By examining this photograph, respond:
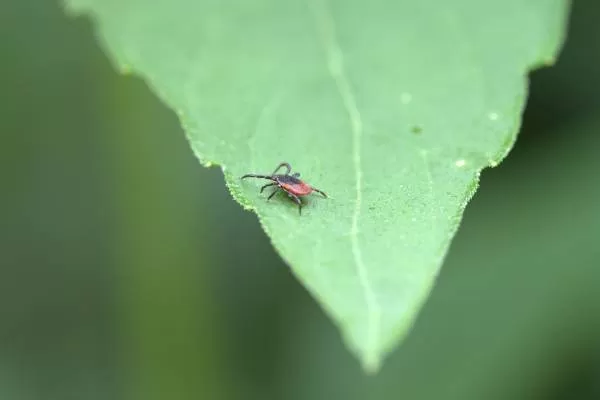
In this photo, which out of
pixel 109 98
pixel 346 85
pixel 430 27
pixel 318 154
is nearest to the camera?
pixel 318 154

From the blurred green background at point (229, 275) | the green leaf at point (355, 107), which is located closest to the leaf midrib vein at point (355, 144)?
the green leaf at point (355, 107)

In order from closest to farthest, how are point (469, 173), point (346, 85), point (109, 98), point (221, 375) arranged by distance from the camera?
point (469, 173), point (346, 85), point (109, 98), point (221, 375)

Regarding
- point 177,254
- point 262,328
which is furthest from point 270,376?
point 177,254

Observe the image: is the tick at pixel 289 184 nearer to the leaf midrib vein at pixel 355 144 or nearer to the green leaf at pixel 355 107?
the green leaf at pixel 355 107

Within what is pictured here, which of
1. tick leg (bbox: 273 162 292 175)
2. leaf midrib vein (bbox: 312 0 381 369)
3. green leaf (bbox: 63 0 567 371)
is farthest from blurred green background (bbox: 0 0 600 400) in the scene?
tick leg (bbox: 273 162 292 175)

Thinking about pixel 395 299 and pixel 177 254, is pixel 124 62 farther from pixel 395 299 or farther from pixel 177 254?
pixel 395 299

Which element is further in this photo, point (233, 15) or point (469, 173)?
point (233, 15)
